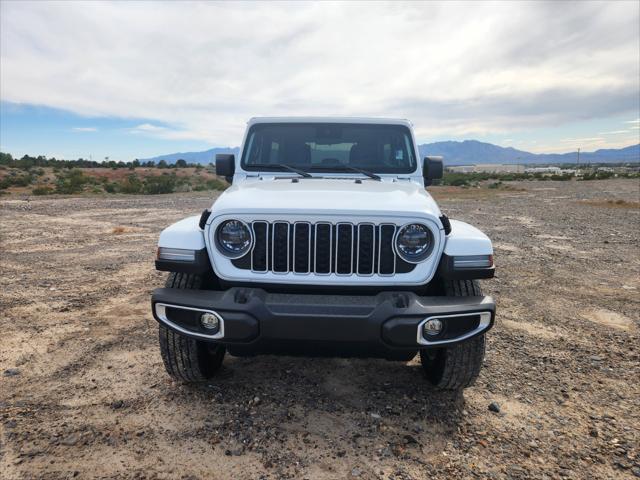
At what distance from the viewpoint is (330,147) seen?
4309 mm

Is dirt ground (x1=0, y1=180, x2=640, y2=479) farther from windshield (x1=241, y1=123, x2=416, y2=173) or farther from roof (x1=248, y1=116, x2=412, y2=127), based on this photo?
roof (x1=248, y1=116, x2=412, y2=127)

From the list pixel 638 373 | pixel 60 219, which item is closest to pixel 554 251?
pixel 638 373

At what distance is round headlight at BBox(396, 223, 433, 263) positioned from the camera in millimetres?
2807

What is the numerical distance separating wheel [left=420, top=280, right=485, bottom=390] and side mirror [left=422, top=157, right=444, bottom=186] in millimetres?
1531

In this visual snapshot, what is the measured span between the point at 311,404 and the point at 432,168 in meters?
2.39

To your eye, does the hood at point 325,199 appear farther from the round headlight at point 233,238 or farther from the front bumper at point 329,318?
the front bumper at point 329,318

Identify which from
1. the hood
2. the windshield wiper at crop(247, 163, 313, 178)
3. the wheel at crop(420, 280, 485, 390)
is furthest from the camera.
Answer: the windshield wiper at crop(247, 163, 313, 178)

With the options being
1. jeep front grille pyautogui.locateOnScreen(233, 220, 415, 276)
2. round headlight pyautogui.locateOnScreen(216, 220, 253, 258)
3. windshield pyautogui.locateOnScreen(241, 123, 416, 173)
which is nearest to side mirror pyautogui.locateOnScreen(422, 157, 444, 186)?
windshield pyautogui.locateOnScreen(241, 123, 416, 173)

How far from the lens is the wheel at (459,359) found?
2.90 m

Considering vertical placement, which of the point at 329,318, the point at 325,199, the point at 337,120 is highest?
the point at 337,120

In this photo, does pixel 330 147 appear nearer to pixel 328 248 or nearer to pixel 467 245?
pixel 328 248

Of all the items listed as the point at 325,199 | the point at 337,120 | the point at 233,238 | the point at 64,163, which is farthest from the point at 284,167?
the point at 64,163

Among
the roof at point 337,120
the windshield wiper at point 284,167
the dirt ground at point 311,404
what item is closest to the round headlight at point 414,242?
the dirt ground at point 311,404

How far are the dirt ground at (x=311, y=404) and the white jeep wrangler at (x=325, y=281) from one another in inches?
14.7
